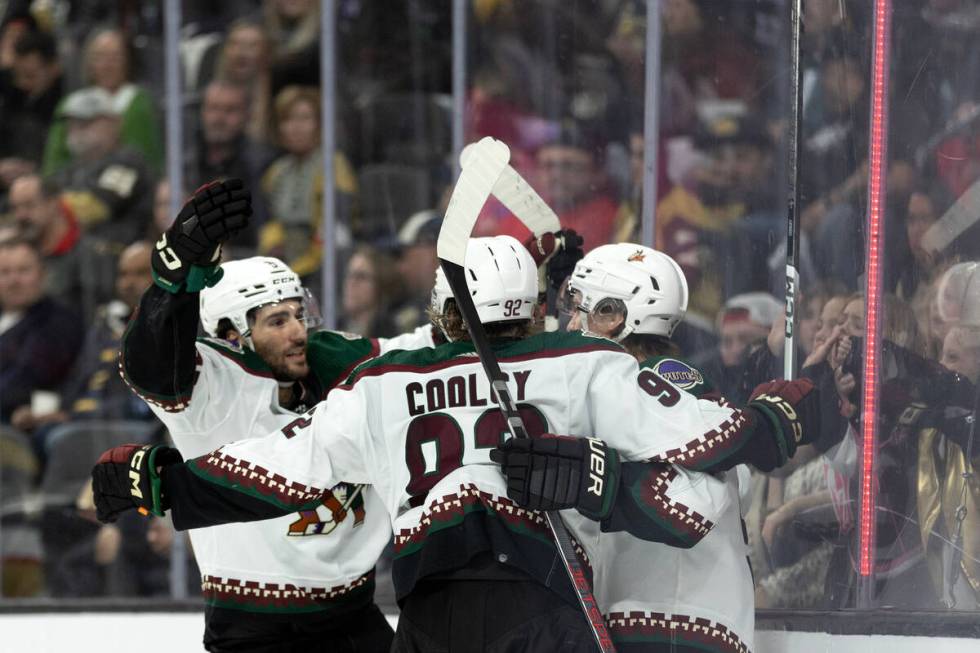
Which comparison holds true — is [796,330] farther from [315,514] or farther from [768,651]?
[315,514]

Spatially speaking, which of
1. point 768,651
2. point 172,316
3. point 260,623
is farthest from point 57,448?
point 768,651

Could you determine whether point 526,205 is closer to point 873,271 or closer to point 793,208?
point 793,208

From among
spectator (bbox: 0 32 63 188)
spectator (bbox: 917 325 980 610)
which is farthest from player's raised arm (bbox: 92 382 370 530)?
spectator (bbox: 0 32 63 188)

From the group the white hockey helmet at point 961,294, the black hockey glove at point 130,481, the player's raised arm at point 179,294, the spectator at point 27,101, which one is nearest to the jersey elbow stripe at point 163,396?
the player's raised arm at point 179,294

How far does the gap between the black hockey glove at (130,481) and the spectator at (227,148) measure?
2.35 metres

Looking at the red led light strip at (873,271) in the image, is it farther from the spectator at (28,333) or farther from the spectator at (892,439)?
the spectator at (28,333)

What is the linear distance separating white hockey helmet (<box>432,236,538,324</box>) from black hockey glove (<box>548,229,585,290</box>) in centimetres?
61

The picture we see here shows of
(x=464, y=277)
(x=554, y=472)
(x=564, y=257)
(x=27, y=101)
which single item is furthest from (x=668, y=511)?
(x=27, y=101)

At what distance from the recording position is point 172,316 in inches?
93.5

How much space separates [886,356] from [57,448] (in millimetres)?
2847

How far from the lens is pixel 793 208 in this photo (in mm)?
2555

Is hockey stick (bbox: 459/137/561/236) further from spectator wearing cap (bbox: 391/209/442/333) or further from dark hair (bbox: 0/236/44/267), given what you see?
dark hair (bbox: 0/236/44/267)

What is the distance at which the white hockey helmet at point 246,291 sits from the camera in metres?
2.87

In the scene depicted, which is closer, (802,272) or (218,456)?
(218,456)
